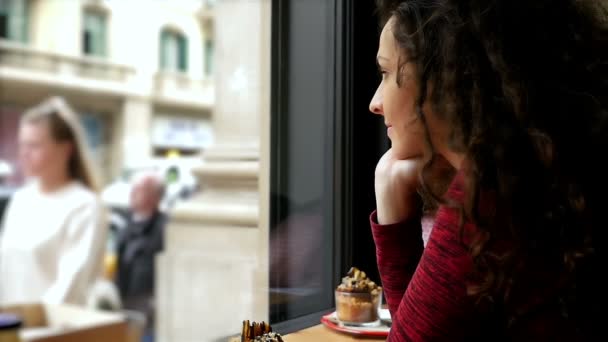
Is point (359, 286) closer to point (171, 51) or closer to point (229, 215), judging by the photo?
point (229, 215)

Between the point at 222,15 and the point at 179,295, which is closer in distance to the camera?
the point at 179,295

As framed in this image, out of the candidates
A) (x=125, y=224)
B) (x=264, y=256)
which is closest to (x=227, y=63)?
(x=125, y=224)

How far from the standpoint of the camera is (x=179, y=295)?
→ 1.03 m

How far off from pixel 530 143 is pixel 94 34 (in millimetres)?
644

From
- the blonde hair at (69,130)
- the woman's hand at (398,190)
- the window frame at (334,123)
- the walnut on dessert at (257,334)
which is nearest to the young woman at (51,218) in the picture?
the blonde hair at (69,130)

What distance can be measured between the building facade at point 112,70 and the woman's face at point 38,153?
0.01 m

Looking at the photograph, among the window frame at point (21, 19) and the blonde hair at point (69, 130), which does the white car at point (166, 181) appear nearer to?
the blonde hair at point (69, 130)

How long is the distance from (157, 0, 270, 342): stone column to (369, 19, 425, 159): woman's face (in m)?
0.30

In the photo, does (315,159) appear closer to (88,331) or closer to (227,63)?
(227,63)

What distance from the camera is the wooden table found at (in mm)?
1300

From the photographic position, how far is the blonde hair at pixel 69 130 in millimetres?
747

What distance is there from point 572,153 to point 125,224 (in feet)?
2.20

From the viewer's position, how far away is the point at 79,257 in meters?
0.78

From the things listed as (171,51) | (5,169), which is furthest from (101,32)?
(5,169)
